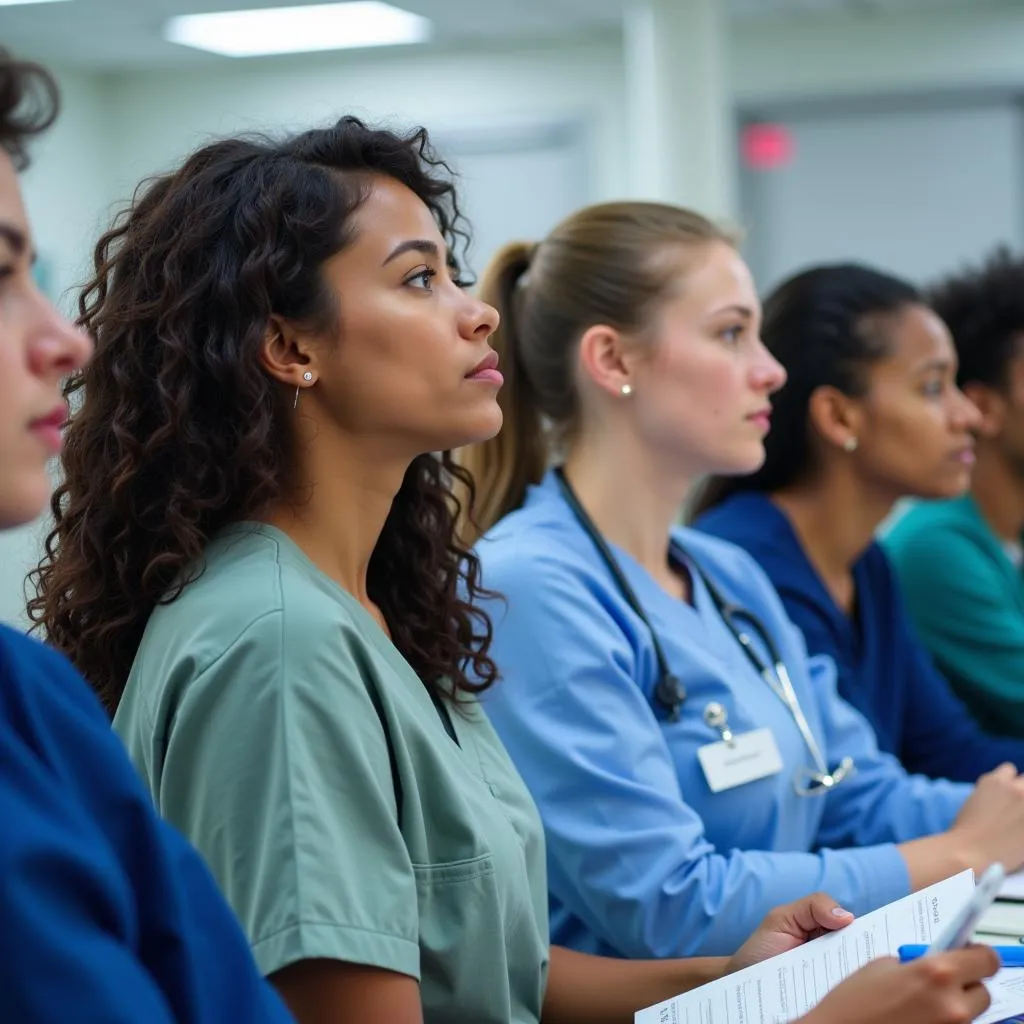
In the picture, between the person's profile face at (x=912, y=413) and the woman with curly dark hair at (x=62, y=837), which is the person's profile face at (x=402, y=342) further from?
the person's profile face at (x=912, y=413)

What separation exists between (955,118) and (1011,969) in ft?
17.8

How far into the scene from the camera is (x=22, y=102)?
94cm

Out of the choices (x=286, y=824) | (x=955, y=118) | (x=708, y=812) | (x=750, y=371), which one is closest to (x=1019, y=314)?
(x=750, y=371)

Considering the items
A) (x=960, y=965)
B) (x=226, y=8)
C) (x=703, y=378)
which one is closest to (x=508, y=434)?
(x=703, y=378)

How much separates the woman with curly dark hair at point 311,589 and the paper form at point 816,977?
0.15 feet

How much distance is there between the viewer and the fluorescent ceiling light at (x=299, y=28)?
5738 mm

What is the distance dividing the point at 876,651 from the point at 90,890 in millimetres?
1834

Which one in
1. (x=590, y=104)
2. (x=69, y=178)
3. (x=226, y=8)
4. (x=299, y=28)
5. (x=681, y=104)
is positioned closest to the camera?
(x=681, y=104)

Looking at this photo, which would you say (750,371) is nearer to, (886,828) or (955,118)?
(886,828)

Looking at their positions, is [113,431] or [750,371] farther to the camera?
[750,371]

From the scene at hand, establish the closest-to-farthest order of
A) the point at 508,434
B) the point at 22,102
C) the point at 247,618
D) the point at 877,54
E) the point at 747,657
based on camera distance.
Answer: the point at 22,102 < the point at 247,618 < the point at 747,657 < the point at 508,434 < the point at 877,54

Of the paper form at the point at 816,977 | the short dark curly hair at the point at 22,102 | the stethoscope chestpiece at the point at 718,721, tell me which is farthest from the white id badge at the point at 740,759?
the short dark curly hair at the point at 22,102

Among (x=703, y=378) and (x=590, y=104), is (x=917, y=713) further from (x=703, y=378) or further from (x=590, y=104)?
(x=590, y=104)

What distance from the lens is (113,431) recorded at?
52.2 inches
